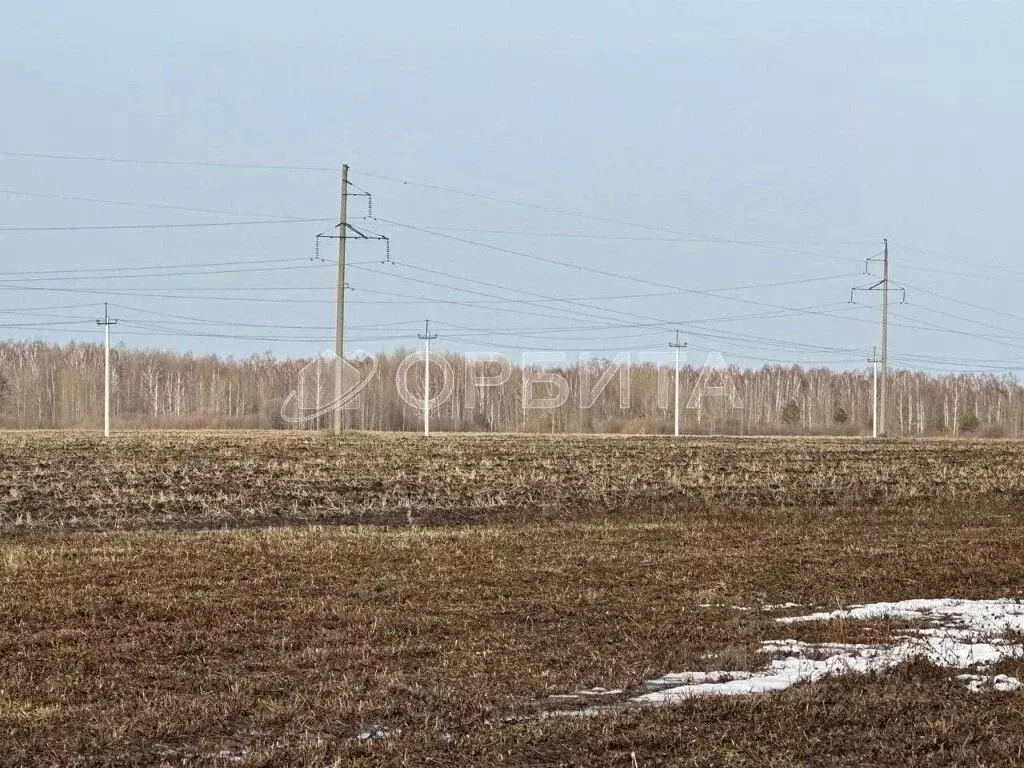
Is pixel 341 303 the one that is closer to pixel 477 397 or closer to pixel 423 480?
pixel 423 480

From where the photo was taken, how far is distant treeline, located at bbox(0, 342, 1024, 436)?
326 ft

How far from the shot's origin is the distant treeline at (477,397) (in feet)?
326

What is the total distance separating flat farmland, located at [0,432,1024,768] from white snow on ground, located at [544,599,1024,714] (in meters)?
0.06

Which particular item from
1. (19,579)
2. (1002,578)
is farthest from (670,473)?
(19,579)

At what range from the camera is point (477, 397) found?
109 meters

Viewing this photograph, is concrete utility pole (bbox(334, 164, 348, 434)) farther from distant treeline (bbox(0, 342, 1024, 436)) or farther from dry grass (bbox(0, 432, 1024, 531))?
distant treeline (bbox(0, 342, 1024, 436))

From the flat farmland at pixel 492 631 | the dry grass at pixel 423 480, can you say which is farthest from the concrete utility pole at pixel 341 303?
the flat farmland at pixel 492 631

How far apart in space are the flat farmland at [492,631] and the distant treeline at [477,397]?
58.9 m

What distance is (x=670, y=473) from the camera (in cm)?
3953

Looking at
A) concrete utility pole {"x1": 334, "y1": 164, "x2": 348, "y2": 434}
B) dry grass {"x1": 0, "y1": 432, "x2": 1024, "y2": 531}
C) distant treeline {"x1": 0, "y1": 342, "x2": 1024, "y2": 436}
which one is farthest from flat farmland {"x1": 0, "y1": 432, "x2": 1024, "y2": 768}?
distant treeline {"x1": 0, "y1": 342, "x2": 1024, "y2": 436}

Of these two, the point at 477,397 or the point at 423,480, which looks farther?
the point at 477,397

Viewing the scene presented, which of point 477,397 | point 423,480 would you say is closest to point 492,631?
point 423,480

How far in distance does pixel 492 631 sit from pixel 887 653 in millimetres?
3897

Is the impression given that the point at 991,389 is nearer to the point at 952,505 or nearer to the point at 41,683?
the point at 952,505
